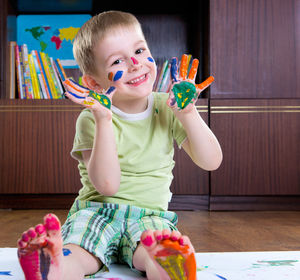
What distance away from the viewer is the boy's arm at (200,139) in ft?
3.31

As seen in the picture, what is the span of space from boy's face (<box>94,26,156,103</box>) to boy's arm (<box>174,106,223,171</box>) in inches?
4.3

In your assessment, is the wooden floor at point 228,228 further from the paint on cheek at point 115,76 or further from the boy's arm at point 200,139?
the paint on cheek at point 115,76

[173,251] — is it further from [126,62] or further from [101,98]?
[126,62]

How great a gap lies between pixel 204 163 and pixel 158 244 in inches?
14.4

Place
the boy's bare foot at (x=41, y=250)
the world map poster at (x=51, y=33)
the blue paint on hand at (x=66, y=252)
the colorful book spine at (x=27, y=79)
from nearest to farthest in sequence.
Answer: the boy's bare foot at (x=41, y=250), the blue paint on hand at (x=66, y=252), the colorful book spine at (x=27, y=79), the world map poster at (x=51, y=33)

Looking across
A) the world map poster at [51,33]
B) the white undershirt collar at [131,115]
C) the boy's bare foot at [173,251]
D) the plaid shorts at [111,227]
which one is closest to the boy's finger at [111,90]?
the white undershirt collar at [131,115]

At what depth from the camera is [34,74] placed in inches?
89.1

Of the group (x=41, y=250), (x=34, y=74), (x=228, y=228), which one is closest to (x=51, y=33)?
(x=34, y=74)

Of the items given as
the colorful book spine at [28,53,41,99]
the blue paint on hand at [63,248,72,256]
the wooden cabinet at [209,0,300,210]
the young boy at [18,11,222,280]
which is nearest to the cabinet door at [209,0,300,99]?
the wooden cabinet at [209,0,300,210]

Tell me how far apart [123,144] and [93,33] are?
27cm

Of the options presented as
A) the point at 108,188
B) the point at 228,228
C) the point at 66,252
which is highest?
the point at 108,188

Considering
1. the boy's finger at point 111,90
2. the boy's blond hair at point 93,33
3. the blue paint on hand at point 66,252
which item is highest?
the boy's blond hair at point 93,33

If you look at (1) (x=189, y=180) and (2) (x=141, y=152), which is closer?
(2) (x=141, y=152)

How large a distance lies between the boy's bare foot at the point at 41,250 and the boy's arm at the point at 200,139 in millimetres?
408
